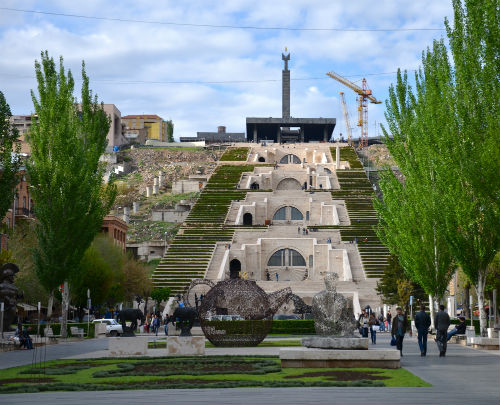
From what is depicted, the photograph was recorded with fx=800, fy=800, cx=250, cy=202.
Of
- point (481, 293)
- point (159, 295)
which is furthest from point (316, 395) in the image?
point (159, 295)

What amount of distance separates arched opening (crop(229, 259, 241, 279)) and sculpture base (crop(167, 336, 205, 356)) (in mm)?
40714

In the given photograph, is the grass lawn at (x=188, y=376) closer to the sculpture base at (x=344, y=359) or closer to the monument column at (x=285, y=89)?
the sculpture base at (x=344, y=359)

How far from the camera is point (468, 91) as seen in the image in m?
21.1

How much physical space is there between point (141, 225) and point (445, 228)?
60399 millimetres

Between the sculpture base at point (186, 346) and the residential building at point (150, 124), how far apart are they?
16015 cm

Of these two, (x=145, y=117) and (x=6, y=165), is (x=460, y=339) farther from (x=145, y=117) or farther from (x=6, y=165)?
(x=145, y=117)

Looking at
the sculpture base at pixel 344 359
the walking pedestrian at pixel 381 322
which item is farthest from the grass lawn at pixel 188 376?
the walking pedestrian at pixel 381 322

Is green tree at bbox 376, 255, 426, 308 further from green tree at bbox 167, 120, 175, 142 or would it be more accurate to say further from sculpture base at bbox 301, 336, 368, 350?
green tree at bbox 167, 120, 175, 142

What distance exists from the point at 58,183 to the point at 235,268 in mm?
32942

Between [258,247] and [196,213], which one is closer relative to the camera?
[258,247]

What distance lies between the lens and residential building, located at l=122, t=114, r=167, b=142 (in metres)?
183

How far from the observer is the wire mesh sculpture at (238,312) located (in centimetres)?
2738

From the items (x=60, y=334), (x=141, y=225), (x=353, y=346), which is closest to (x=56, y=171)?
(x=60, y=334)

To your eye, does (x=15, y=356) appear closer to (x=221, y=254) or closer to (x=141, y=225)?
(x=221, y=254)
